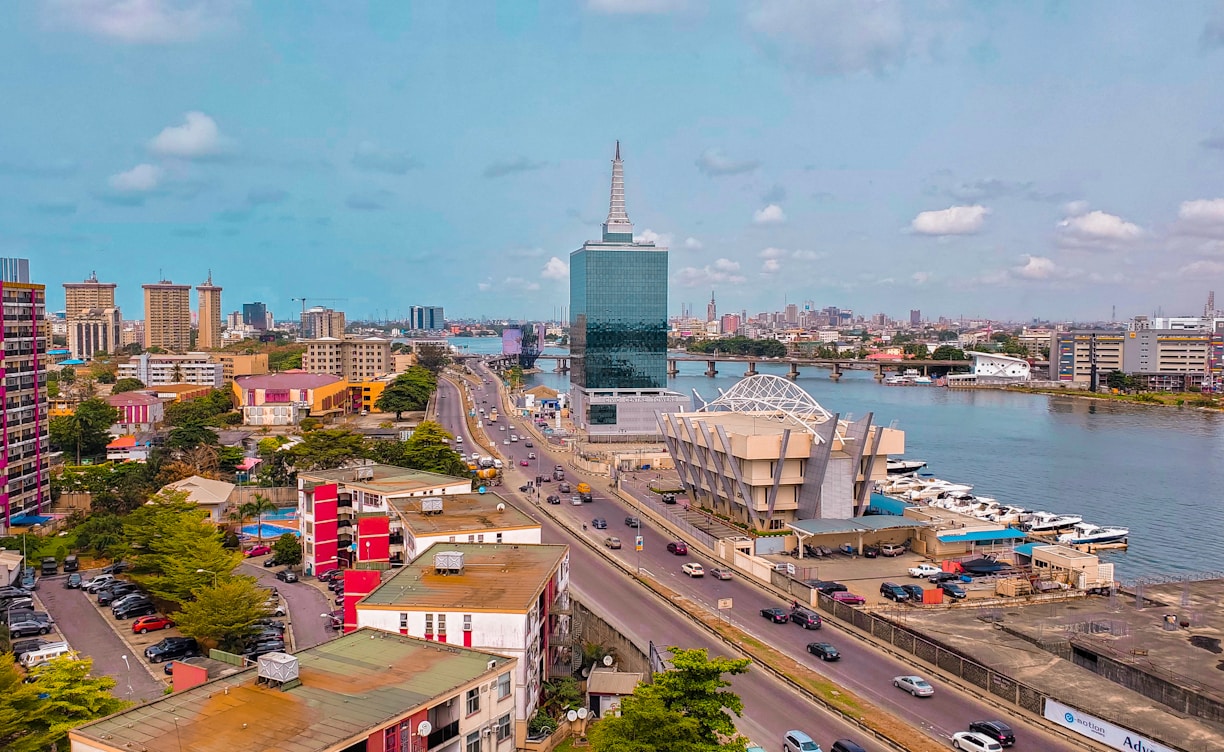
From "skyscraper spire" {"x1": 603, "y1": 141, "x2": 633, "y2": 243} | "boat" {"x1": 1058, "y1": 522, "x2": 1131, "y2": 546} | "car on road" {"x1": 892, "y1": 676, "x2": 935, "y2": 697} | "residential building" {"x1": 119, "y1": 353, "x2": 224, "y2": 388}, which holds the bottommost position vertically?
"boat" {"x1": 1058, "y1": 522, "x2": 1131, "y2": 546}

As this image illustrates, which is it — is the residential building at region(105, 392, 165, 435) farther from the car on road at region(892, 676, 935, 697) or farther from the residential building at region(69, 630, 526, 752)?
the car on road at region(892, 676, 935, 697)

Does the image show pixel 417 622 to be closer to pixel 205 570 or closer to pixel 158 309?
pixel 205 570

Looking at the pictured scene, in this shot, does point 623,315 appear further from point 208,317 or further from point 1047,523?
point 208,317

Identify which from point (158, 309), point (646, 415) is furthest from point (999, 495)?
point (158, 309)

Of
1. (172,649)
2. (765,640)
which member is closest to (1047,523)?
(765,640)

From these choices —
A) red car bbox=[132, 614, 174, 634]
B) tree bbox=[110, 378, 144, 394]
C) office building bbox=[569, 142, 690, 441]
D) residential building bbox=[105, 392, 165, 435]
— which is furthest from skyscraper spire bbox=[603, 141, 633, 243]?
red car bbox=[132, 614, 174, 634]
